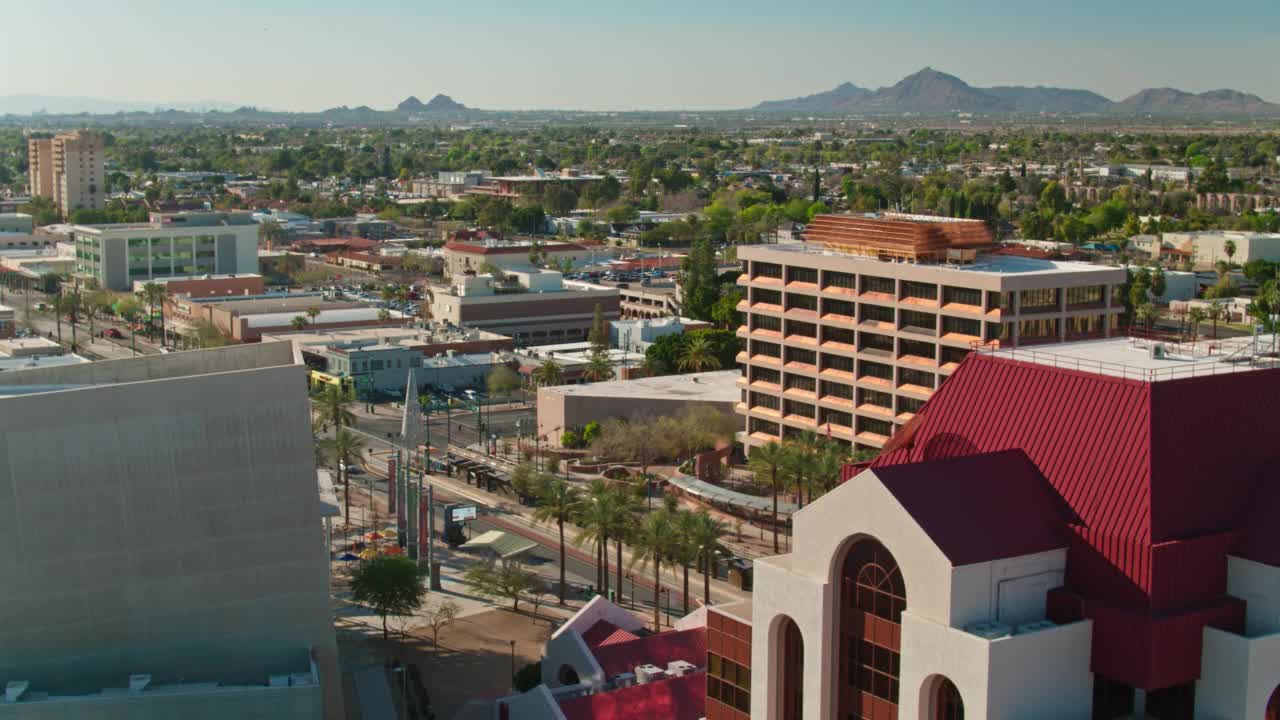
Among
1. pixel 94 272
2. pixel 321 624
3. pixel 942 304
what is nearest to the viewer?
pixel 321 624

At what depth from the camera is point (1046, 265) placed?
77.1 metres

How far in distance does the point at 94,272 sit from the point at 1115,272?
112 meters

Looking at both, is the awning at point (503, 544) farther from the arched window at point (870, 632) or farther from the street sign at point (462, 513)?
the arched window at point (870, 632)

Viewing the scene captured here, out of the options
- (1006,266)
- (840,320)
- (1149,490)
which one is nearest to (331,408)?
(840,320)

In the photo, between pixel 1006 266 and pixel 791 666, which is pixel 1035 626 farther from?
pixel 1006 266

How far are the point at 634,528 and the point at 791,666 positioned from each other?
1015 inches

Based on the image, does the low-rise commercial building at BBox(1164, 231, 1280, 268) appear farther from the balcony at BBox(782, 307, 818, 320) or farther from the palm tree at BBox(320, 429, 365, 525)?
the palm tree at BBox(320, 429, 365, 525)

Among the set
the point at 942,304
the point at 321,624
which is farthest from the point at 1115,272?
the point at 321,624

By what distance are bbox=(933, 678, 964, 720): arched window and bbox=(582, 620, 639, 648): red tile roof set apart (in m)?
19.6

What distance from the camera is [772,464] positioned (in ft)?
228

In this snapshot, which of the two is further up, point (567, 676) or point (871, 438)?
point (871, 438)

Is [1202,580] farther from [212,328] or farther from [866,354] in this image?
[212,328]

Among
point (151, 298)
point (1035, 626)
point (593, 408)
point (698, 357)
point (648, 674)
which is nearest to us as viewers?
point (1035, 626)

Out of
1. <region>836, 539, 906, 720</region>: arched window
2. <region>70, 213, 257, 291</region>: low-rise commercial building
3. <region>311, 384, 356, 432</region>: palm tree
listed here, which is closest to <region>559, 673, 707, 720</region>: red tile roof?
<region>836, 539, 906, 720</region>: arched window
